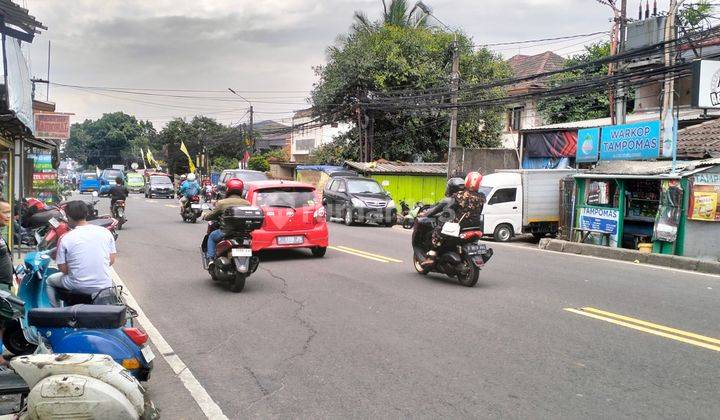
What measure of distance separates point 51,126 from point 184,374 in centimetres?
1134

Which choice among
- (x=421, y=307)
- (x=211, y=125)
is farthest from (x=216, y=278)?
(x=211, y=125)

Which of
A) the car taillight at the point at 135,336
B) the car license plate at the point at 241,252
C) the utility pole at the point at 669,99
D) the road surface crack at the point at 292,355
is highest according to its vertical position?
the utility pole at the point at 669,99

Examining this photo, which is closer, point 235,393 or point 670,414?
point 670,414

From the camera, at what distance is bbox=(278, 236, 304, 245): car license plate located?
1136 cm

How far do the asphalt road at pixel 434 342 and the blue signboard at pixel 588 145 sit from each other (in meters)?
8.08

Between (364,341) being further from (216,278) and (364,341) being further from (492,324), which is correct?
(216,278)

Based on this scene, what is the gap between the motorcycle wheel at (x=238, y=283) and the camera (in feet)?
27.7

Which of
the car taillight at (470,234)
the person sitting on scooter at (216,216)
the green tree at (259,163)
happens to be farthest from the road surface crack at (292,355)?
the green tree at (259,163)

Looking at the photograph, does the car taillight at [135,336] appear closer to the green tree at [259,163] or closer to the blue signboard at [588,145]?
the blue signboard at [588,145]

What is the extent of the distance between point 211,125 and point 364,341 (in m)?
64.1

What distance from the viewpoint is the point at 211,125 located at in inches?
2633

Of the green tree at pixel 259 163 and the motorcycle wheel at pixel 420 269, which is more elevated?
the green tree at pixel 259 163

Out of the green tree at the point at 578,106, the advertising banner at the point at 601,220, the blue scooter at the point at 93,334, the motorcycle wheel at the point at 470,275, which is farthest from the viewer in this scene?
the green tree at the point at 578,106

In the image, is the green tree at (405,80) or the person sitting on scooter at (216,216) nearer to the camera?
the person sitting on scooter at (216,216)
